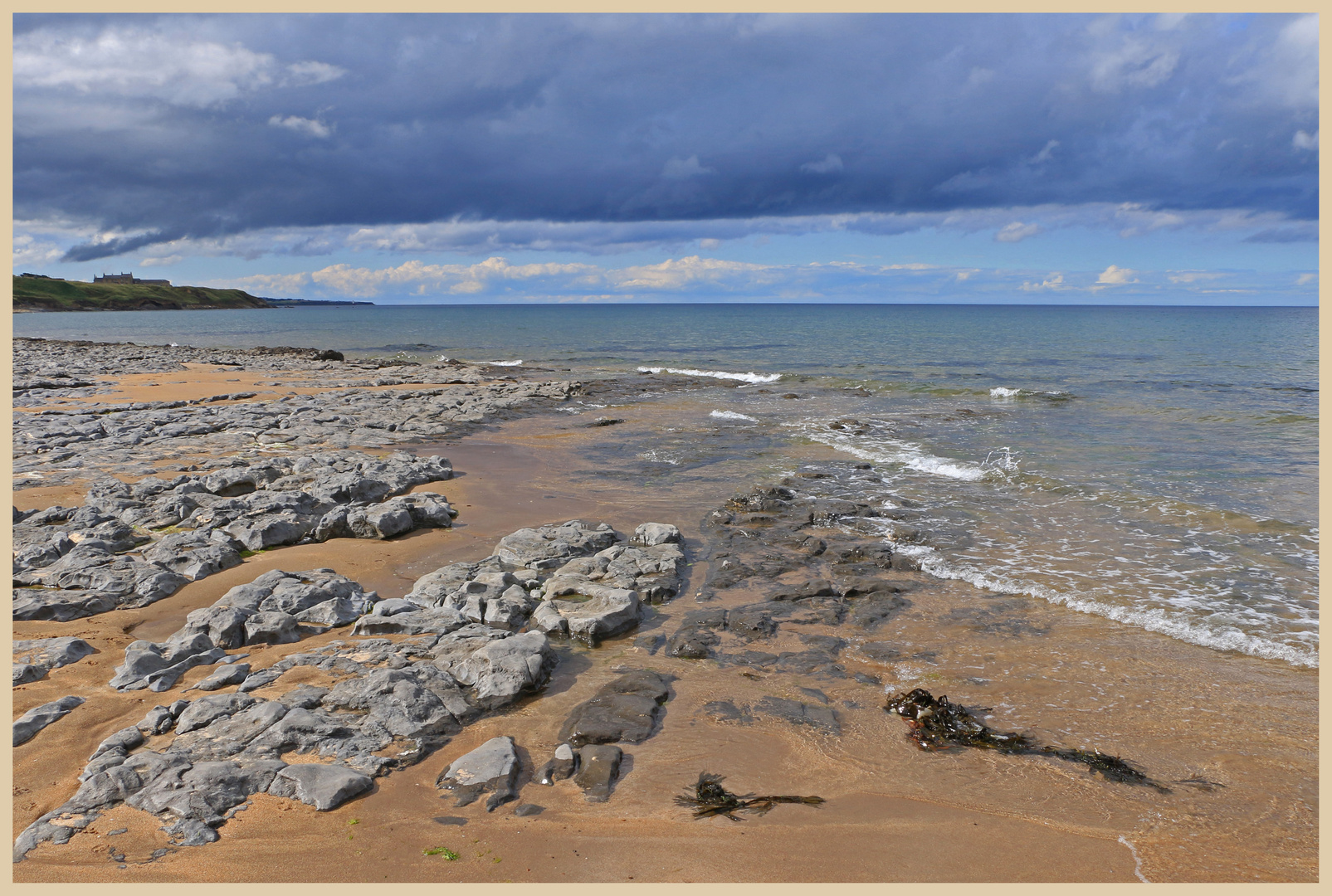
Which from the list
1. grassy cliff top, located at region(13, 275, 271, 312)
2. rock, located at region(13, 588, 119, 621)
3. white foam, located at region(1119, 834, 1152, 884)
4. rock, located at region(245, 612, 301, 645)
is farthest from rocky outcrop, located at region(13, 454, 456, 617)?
grassy cliff top, located at region(13, 275, 271, 312)

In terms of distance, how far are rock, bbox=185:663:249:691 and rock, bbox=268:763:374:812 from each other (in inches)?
73.5

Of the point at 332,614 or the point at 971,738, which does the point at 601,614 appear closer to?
the point at 332,614

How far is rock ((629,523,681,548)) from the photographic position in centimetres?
1173

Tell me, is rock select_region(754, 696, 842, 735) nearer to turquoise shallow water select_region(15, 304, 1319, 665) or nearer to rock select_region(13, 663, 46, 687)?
turquoise shallow water select_region(15, 304, 1319, 665)

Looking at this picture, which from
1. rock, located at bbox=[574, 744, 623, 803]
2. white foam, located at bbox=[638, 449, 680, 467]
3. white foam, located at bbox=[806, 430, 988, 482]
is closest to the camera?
rock, located at bbox=[574, 744, 623, 803]

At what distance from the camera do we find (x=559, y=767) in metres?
5.98

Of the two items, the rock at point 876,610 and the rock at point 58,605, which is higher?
the rock at point 58,605

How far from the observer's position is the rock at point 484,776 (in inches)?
219

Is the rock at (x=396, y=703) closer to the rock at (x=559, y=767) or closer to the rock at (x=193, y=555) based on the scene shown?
the rock at (x=559, y=767)

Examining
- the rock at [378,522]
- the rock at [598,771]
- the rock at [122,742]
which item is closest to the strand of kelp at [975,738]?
the rock at [598,771]

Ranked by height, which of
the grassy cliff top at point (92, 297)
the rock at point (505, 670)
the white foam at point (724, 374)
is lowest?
the rock at point (505, 670)

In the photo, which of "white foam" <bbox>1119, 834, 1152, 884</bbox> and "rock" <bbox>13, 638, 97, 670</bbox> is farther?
"rock" <bbox>13, 638, 97, 670</bbox>

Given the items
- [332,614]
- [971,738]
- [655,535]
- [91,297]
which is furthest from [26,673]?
[91,297]

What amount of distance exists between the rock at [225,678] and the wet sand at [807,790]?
27cm
